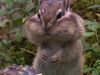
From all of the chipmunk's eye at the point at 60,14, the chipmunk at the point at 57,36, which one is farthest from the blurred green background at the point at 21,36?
the chipmunk's eye at the point at 60,14

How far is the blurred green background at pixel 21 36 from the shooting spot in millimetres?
3947

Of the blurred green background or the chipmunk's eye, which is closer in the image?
the chipmunk's eye

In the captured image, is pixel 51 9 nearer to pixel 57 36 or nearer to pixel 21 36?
pixel 57 36

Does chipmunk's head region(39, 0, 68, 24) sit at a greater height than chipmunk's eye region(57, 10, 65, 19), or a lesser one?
greater

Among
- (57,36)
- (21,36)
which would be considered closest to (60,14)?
(57,36)

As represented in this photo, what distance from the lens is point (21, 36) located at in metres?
4.01

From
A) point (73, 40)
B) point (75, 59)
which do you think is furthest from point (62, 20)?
point (75, 59)

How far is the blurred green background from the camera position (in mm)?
3947

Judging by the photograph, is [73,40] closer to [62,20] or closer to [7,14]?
[62,20]

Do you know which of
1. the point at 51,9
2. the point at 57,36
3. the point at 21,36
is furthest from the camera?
the point at 21,36

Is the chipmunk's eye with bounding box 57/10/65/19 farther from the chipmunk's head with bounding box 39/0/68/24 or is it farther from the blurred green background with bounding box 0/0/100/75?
the blurred green background with bounding box 0/0/100/75

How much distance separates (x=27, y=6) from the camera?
13.3ft

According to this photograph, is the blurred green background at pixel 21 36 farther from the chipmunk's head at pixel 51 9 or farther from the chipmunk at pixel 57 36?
the chipmunk's head at pixel 51 9

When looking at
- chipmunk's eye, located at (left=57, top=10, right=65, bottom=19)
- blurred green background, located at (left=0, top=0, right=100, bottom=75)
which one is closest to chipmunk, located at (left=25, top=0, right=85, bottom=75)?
chipmunk's eye, located at (left=57, top=10, right=65, bottom=19)
